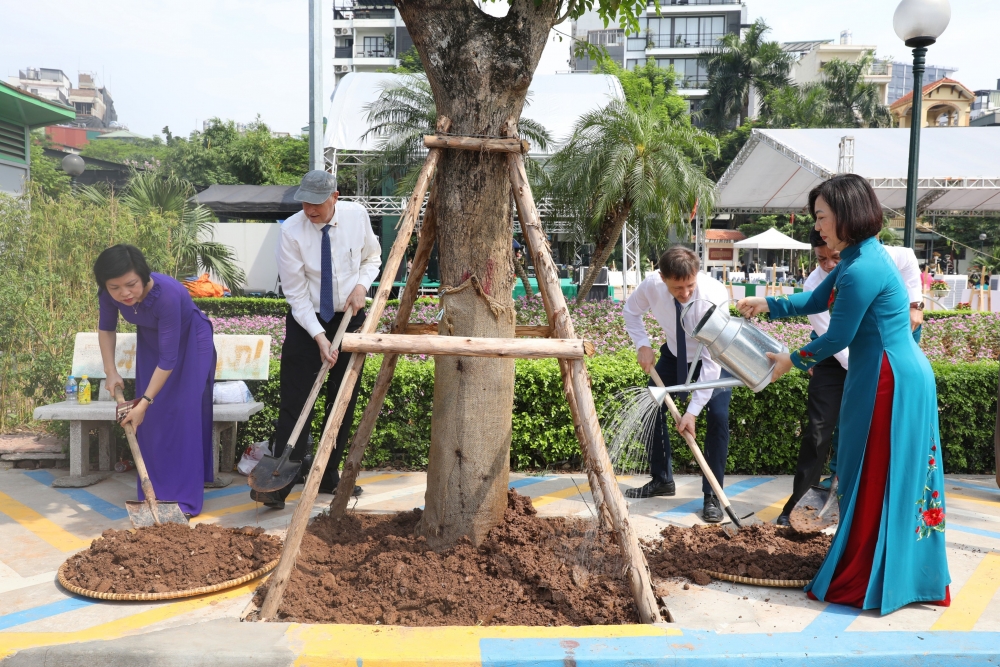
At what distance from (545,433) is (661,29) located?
61.6 m

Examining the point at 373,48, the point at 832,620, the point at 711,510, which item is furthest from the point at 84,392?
the point at 373,48

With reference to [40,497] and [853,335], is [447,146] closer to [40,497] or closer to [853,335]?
[853,335]

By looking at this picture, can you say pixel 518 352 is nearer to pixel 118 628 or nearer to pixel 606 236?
pixel 118 628

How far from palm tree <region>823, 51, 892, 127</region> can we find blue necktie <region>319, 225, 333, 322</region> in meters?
45.4

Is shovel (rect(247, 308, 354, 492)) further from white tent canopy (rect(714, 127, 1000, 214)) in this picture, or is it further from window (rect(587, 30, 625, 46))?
window (rect(587, 30, 625, 46))

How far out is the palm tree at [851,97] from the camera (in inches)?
1714

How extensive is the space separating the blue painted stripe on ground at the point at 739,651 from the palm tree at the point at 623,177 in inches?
398

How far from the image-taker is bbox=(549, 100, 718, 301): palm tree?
13.3 m

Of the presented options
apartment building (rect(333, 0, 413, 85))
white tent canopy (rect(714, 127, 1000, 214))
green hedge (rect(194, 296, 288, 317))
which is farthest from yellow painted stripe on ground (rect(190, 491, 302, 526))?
apartment building (rect(333, 0, 413, 85))

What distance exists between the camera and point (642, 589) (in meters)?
2.97

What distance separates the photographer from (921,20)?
22.0 feet

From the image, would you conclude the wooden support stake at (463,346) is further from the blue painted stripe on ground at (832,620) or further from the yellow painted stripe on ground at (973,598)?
the yellow painted stripe on ground at (973,598)

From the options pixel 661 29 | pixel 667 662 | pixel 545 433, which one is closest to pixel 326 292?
pixel 545 433

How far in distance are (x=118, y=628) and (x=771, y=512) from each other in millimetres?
3548
